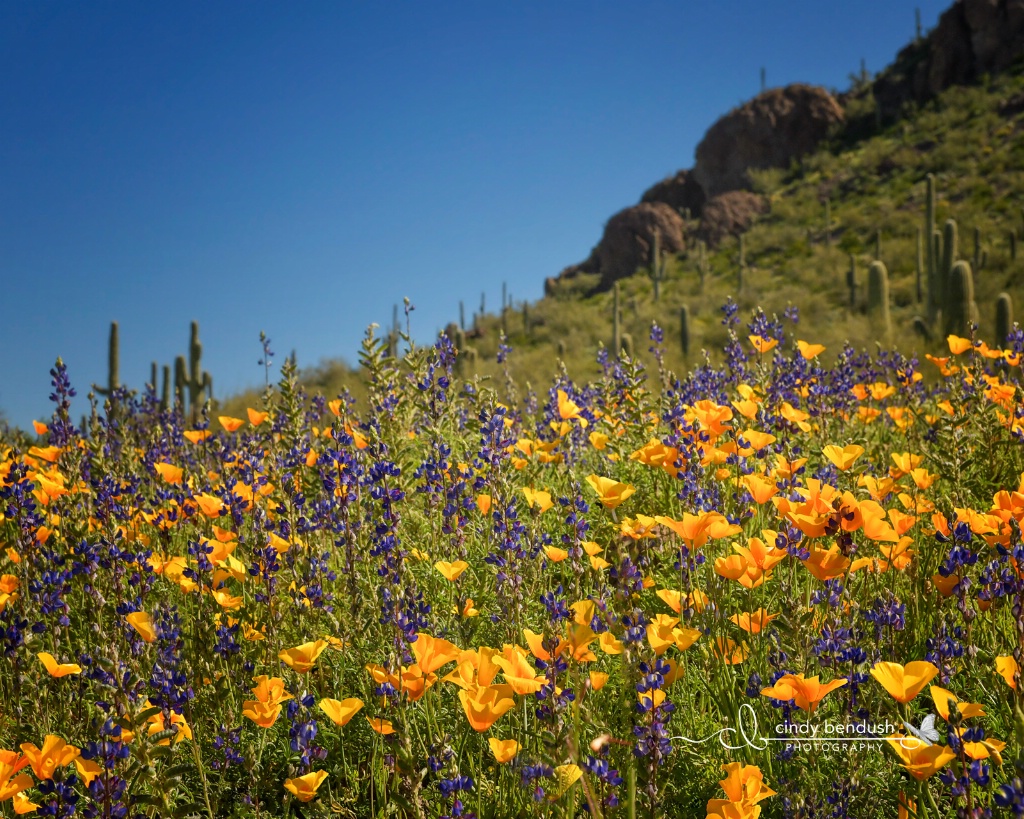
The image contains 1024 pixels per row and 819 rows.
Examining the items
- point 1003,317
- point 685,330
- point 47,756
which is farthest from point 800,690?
point 685,330

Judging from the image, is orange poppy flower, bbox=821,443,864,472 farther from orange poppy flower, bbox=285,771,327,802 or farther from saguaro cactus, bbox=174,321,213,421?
saguaro cactus, bbox=174,321,213,421

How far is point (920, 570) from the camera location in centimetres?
301

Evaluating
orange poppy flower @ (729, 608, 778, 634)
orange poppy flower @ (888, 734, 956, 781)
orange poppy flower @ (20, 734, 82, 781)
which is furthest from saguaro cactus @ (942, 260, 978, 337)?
orange poppy flower @ (20, 734, 82, 781)

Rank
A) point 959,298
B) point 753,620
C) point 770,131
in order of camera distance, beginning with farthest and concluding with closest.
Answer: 1. point 770,131
2. point 959,298
3. point 753,620

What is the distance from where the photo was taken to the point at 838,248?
36.8 meters

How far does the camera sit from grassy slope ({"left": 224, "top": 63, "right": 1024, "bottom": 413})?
2384 centimetres

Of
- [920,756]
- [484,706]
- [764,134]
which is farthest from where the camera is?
[764,134]

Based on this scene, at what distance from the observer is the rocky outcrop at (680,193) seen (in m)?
63.8

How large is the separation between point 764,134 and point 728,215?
46.5ft

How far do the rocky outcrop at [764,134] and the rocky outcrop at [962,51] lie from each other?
16.1 feet

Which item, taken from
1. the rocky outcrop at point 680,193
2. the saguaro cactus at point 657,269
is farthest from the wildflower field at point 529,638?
the rocky outcrop at point 680,193

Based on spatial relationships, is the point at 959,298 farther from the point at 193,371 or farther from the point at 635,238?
the point at 635,238

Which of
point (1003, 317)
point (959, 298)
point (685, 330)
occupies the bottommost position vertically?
point (1003, 317)

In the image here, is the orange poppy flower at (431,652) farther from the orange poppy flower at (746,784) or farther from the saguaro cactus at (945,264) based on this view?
the saguaro cactus at (945,264)
